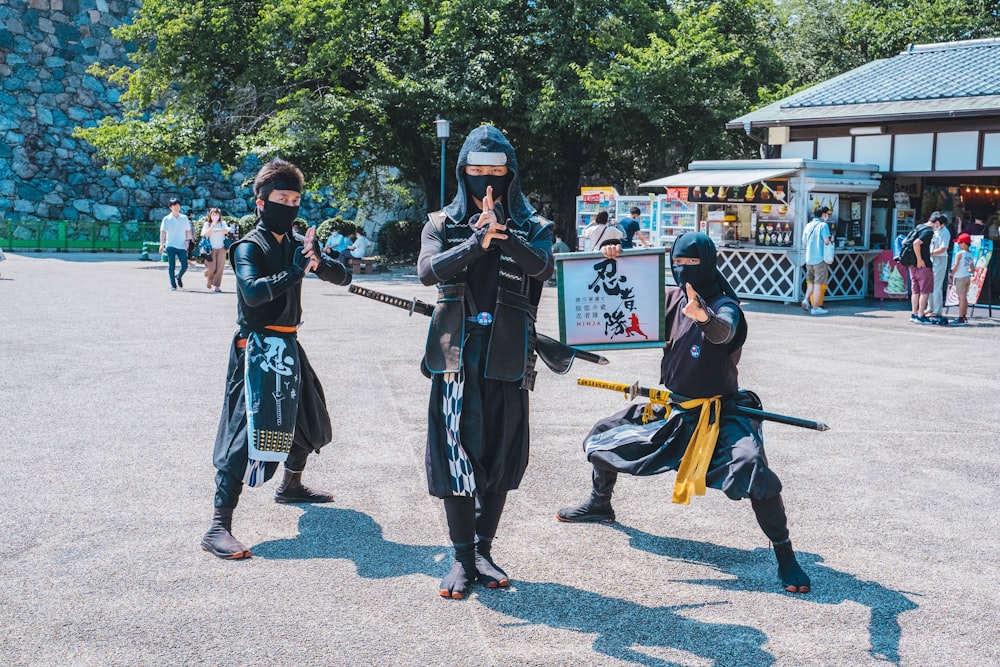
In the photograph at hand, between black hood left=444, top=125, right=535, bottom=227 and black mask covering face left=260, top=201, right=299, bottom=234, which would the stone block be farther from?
black hood left=444, top=125, right=535, bottom=227

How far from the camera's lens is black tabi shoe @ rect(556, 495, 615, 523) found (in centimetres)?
502

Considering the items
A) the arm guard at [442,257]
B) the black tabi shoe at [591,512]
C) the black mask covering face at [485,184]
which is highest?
the black mask covering face at [485,184]

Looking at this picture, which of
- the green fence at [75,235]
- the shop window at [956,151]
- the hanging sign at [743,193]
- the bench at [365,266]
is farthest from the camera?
the green fence at [75,235]

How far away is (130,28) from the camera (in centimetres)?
2561

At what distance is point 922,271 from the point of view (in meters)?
15.1

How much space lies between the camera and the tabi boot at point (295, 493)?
5.27 metres

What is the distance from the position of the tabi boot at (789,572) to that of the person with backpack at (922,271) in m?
12.2

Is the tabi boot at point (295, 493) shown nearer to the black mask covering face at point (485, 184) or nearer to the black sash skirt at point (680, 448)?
the black sash skirt at point (680, 448)

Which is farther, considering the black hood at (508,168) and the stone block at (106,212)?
the stone block at (106,212)

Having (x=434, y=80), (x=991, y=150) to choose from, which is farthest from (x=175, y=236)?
(x=991, y=150)

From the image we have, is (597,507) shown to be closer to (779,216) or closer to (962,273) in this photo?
(962,273)

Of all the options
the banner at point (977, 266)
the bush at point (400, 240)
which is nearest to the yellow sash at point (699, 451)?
the banner at point (977, 266)

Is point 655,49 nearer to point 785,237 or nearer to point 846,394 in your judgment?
point 785,237

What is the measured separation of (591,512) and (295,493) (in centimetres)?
161
